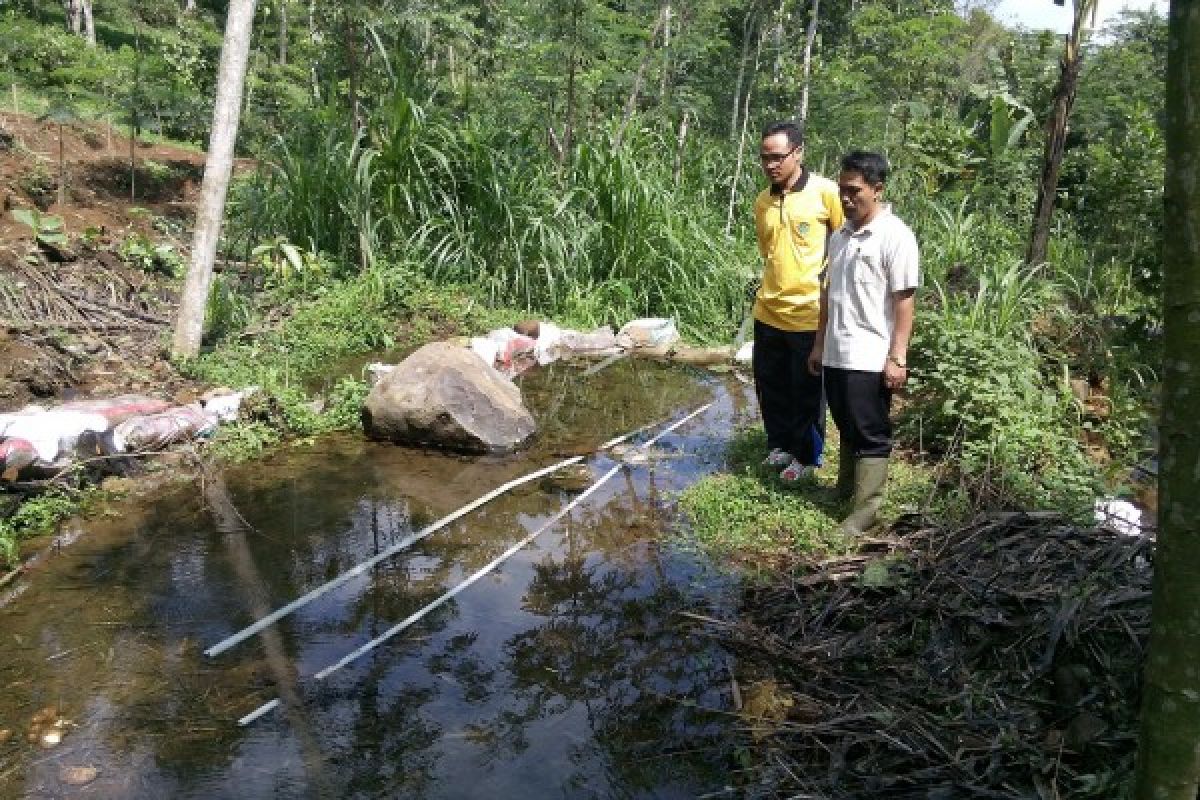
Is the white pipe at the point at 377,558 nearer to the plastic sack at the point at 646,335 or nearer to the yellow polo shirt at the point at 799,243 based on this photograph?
the yellow polo shirt at the point at 799,243

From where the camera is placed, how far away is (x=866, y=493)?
405 cm

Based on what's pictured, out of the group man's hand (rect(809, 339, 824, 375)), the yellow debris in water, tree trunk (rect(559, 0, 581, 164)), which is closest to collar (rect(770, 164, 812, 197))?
man's hand (rect(809, 339, 824, 375))

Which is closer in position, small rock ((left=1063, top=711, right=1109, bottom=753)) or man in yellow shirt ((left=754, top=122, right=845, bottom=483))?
small rock ((left=1063, top=711, right=1109, bottom=753))

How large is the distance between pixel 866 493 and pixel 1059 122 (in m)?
3.58

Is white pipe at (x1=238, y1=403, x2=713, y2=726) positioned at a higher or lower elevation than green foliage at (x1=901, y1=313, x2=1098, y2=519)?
lower

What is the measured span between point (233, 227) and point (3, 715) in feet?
20.5

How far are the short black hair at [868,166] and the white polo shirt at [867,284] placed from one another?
0.54 ft

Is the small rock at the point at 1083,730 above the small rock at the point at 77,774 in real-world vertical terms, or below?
above

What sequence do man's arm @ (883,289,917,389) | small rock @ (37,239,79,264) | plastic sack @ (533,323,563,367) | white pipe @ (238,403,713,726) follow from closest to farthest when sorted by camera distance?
white pipe @ (238,403,713,726) < man's arm @ (883,289,917,389) < small rock @ (37,239,79,264) < plastic sack @ (533,323,563,367)

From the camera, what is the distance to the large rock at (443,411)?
17.2ft

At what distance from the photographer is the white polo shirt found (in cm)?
375

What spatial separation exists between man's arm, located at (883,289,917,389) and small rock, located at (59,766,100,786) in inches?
125

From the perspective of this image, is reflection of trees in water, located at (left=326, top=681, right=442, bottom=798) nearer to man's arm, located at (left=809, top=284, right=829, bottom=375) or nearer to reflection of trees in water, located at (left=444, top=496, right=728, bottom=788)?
reflection of trees in water, located at (left=444, top=496, right=728, bottom=788)

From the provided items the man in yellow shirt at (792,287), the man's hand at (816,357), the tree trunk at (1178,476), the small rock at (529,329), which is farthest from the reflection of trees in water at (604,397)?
the tree trunk at (1178,476)
